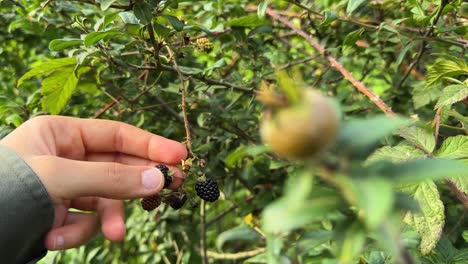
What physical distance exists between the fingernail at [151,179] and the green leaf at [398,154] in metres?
0.41

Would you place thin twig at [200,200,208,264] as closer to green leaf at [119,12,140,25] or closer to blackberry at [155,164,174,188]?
blackberry at [155,164,174,188]

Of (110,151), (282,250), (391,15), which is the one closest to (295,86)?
(282,250)

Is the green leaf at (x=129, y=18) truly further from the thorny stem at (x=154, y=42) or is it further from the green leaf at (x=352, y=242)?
the green leaf at (x=352, y=242)

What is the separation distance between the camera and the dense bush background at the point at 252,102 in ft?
1.63

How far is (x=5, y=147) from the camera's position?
0.98m

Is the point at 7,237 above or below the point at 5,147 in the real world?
below

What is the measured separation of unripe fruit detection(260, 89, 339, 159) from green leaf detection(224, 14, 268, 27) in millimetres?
1043

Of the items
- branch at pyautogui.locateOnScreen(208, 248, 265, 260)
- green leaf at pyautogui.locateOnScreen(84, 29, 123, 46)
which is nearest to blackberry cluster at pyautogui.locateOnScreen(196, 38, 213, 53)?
green leaf at pyautogui.locateOnScreen(84, 29, 123, 46)

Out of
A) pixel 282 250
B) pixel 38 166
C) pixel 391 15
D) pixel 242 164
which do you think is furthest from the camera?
pixel 391 15

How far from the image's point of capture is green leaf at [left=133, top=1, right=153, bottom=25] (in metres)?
0.97

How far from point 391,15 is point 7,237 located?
4.72 ft

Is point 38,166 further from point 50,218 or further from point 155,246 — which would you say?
point 155,246

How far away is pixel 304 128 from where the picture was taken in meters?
0.37

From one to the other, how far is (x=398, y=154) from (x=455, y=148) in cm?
11
